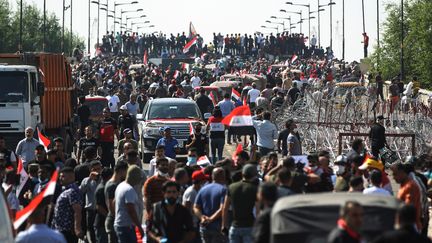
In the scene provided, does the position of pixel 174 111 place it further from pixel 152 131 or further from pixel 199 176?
pixel 199 176

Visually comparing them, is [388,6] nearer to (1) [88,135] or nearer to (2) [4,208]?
(1) [88,135]

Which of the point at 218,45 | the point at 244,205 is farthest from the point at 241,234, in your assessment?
the point at 218,45

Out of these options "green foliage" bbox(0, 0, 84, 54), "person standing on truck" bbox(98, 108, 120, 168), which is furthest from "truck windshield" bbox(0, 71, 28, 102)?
"green foliage" bbox(0, 0, 84, 54)

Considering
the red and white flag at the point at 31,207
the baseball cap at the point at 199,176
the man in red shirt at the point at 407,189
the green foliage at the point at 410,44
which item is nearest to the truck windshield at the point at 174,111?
the baseball cap at the point at 199,176

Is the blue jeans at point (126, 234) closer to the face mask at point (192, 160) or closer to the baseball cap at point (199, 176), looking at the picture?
the baseball cap at point (199, 176)

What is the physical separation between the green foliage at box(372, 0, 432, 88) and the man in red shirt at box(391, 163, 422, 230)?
57.7 m

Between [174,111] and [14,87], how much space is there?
4.24 m

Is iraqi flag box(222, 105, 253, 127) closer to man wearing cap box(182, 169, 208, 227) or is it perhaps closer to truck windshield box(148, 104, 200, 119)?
truck windshield box(148, 104, 200, 119)

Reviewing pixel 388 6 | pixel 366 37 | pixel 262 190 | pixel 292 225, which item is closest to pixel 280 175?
pixel 262 190

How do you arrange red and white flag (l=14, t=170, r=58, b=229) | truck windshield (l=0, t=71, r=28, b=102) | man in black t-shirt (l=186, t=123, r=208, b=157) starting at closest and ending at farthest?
red and white flag (l=14, t=170, r=58, b=229), man in black t-shirt (l=186, t=123, r=208, b=157), truck windshield (l=0, t=71, r=28, b=102)

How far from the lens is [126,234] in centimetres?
1895

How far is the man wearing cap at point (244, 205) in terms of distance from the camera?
17.9m

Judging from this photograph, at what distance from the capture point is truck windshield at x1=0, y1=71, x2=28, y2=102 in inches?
1412

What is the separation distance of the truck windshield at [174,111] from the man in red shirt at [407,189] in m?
19.2
